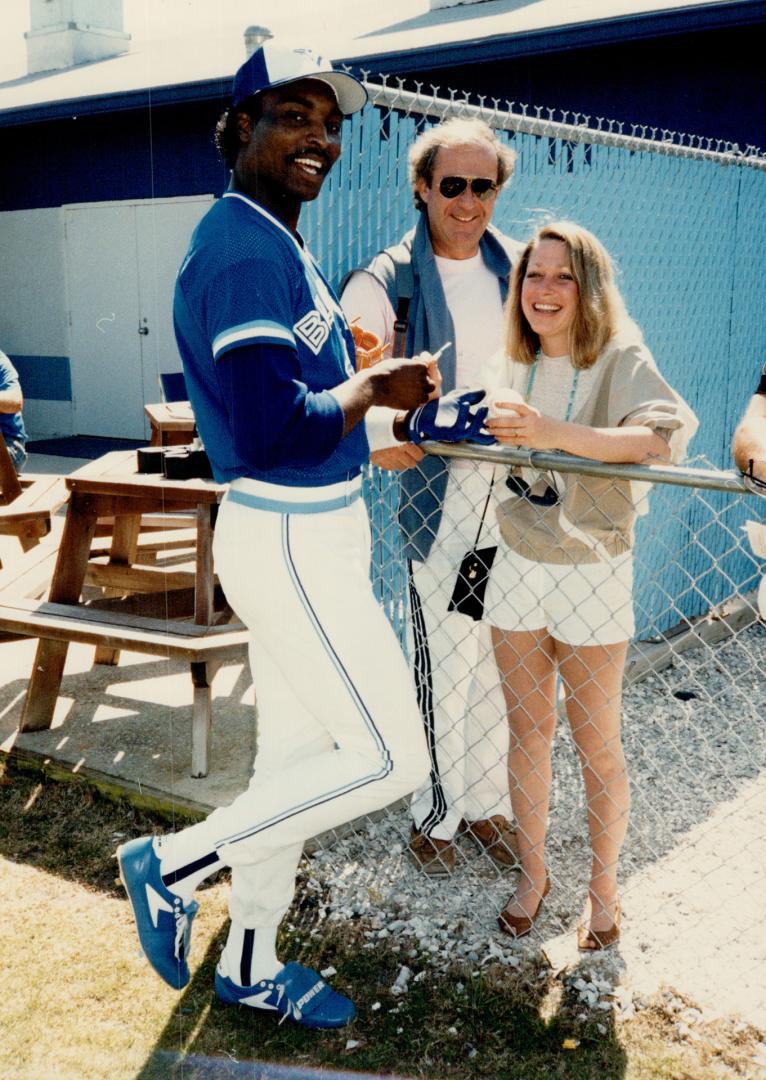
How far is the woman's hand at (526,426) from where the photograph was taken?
2484 millimetres

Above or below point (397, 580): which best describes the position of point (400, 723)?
above

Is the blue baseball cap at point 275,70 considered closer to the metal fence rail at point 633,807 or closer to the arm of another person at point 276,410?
the arm of another person at point 276,410

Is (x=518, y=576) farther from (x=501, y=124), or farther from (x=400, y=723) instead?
(x=501, y=124)

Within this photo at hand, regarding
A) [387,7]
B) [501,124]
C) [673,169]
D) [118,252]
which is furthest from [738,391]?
[387,7]

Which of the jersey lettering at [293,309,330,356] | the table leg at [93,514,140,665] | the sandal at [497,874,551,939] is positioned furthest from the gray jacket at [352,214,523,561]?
the table leg at [93,514,140,665]

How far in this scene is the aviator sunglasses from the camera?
10.2ft

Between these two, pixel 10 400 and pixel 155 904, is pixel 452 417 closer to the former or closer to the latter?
pixel 155 904

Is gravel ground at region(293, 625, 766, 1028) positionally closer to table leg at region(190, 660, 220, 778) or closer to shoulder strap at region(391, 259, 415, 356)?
table leg at region(190, 660, 220, 778)

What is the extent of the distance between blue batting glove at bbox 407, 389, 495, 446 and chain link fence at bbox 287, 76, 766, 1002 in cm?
9

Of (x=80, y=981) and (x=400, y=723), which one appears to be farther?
(x=80, y=981)

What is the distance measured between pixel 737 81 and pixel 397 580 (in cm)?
568

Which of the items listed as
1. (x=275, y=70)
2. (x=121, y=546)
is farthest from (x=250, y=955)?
(x=121, y=546)

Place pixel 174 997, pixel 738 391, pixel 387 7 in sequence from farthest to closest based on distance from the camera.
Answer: pixel 387 7 → pixel 738 391 → pixel 174 997

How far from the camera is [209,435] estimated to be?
7.52 ft
